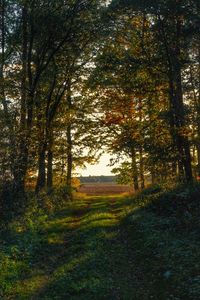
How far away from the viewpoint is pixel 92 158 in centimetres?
5412

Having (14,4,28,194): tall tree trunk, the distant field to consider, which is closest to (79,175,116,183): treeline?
the distant field

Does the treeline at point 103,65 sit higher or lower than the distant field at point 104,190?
higher

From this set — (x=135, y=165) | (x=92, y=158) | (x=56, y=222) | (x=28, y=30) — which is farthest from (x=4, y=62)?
(x=92, y=158)

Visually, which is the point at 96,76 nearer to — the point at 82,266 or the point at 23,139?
the point at 23,139

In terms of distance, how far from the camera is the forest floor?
1322cm

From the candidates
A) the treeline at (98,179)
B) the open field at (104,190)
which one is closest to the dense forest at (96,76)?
the open field at (104,190)

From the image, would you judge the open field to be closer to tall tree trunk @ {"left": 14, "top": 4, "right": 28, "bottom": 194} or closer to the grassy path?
tall tree trunk @ {"left": 14, "top": 4, "right": 28, "bottom": 194}

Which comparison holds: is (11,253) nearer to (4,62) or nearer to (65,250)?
(65,250)

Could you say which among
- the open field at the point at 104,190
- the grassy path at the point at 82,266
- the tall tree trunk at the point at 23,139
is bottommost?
the grassy path at the point at 82,266

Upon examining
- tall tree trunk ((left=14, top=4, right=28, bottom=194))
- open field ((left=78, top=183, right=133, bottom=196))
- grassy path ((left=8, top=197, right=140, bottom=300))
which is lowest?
grassy path ((left=8, top=197, right=140, bottom=300))

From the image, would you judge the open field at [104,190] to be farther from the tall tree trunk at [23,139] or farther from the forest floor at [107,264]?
the forest floor at [107,264]

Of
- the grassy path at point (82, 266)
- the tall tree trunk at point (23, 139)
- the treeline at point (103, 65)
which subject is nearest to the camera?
the grassy path at point (82, 266)

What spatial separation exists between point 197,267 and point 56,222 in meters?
14.9

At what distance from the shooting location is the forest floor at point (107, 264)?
43.4 ft
